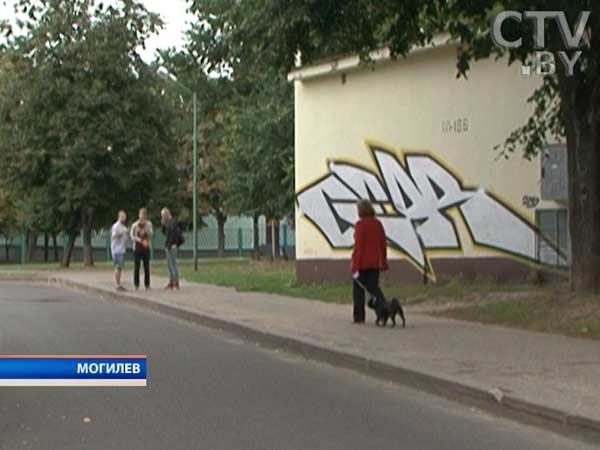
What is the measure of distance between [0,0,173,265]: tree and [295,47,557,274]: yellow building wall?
520 inches

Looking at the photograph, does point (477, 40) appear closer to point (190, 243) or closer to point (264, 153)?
point (264, 153)

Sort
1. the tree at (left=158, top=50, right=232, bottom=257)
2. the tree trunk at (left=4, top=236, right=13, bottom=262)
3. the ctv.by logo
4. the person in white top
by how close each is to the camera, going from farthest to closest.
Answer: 1. the tree trunk at (left=4, top=236, right=13, bottom=262)
2. the tree at (left=158, top=50, right=232, bottom=257)
3. the person in white top
4. the ctv.by logo

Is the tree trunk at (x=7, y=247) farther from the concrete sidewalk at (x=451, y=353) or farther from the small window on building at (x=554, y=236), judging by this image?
the small window on building at (x=554, y=236)

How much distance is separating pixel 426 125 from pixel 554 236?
3749 mm

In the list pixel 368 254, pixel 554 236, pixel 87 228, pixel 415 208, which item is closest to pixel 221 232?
pixel 87 228

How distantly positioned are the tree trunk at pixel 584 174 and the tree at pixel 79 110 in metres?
22.7

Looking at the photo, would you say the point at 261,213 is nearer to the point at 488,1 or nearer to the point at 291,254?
the point at 291,254

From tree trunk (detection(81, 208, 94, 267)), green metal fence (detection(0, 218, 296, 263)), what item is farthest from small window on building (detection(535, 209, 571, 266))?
green metal fence (detection(0, 218, 296, 263))

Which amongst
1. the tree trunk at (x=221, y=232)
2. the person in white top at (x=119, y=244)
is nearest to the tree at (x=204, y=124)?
the tree trunk at (x=221, y=232)

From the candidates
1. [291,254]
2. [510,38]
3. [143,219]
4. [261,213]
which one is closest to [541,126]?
[510,38]

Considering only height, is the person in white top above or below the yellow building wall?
below

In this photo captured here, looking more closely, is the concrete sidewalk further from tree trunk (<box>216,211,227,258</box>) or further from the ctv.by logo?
tree trunk (<box>216,211,227,258</box>)

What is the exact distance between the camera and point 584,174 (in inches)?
557

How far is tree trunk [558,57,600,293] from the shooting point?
1409cm
